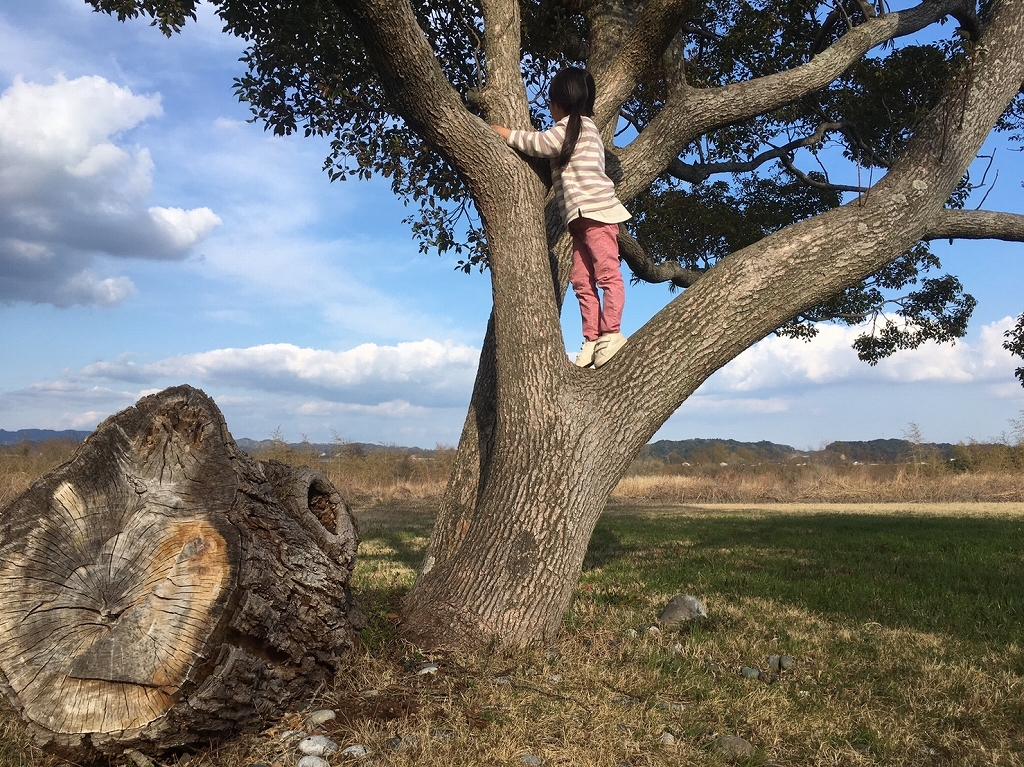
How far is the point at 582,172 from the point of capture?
14.9 feet

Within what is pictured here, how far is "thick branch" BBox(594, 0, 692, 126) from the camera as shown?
496cm

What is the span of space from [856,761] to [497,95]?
4255 mm

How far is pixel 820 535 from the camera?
974 centimetres

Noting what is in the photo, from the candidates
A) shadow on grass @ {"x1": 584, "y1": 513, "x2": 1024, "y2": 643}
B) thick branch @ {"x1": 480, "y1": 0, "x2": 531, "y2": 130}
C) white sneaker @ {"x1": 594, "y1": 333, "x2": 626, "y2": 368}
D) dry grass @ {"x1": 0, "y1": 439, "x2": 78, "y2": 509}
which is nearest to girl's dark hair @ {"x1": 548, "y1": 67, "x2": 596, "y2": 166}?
thick branch @ {"x1": 480, "y1": 0, "x2": 531, "y2": 130}

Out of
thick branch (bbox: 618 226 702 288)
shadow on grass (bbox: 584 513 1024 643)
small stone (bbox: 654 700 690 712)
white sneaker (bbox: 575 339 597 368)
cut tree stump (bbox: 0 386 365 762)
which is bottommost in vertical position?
small stone (bbox: 654 700 690 712)

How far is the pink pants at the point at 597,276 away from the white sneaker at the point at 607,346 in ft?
0.21

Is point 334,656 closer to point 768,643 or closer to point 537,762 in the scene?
point 537,762

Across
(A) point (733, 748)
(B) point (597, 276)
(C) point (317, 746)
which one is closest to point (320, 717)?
(C) point (317, 746)

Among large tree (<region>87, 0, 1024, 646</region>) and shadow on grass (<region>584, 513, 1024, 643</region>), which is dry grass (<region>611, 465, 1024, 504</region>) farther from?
large tree (<region>87, 0, 1024, 646</region>)

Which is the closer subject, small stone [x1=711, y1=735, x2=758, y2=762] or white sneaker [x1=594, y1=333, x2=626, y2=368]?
small stone [x1=711, y1=735, x2=758, y2=762]

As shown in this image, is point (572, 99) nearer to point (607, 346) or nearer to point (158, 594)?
point (607, 346)

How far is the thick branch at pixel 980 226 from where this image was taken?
17.1 feet

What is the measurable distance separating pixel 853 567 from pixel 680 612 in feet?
10.6

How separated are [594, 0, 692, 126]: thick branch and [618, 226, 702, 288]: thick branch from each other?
4.63 feet
